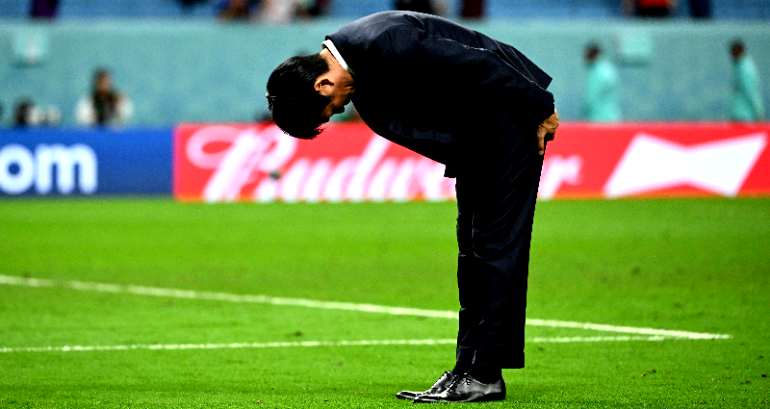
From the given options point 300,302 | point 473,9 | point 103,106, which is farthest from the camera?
point 473,9

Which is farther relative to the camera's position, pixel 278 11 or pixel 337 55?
pixel 278 11

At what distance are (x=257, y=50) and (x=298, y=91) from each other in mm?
22202

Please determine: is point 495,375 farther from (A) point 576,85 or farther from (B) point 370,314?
(A) point 576,85

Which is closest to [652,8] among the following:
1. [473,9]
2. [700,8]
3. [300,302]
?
[700,8]

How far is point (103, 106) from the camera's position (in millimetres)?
24797

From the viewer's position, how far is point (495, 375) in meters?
5.81

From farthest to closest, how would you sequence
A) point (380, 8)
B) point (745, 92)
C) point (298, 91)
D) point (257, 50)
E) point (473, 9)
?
point (380, 8) < point (257, 50) < point (473, 9) < point (745, 92) < point (298, 91)

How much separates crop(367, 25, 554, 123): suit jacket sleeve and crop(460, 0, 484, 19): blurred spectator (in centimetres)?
2176

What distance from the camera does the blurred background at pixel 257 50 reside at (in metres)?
26.9

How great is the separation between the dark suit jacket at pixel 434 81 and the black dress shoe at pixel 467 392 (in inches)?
37.1

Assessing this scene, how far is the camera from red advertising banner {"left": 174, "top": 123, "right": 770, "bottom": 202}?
67.2ft

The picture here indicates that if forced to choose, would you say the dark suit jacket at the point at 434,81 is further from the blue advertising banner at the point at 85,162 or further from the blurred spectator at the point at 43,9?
the blurred spectator at the point at 43,9

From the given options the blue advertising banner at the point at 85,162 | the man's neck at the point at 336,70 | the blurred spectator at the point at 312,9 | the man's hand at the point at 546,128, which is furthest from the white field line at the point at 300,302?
the blurred spectator at the point at 312,9

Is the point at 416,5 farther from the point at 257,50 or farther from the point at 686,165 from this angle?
the point at 257,50
